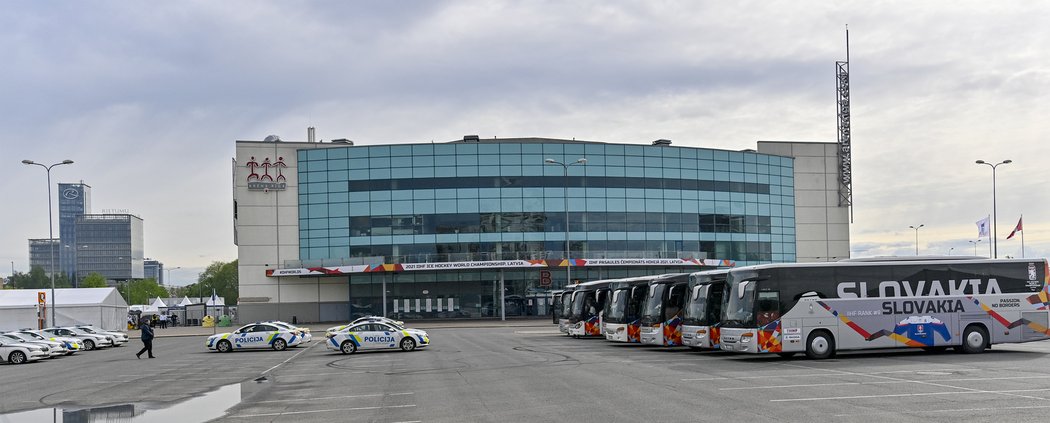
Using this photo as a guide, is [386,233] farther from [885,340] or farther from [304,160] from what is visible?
[885,340]

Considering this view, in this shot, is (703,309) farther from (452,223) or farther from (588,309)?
(452,223)

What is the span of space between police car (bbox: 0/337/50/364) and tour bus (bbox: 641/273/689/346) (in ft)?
80.2

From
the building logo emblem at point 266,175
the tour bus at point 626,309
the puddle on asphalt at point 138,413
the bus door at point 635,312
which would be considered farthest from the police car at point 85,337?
the puddle on asphalt at point 138,413

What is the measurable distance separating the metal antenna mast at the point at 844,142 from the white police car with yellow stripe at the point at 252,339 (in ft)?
199

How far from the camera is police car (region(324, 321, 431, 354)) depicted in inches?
1426

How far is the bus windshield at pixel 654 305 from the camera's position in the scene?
33938 millimetres

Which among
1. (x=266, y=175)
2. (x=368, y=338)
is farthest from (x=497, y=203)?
(x=368, y=338)

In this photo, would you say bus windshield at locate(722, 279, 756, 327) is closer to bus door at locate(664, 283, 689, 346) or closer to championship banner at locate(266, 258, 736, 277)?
bus door at locate(664, 283, 689, 346)

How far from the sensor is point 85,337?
48.5 metres

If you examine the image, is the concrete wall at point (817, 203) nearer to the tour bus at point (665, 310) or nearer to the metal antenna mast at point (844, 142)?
the metal antenna mast at point (844, 142)

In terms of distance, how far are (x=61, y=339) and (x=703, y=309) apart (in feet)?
102

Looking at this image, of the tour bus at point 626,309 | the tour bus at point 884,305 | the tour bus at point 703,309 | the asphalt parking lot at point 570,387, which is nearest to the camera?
the asphalt parking lot at point 570,387

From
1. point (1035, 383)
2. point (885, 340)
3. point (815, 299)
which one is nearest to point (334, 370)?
point (815, 299)

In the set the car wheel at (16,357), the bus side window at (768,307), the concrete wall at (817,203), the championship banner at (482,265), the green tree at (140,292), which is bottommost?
the green tree at (140,292)
